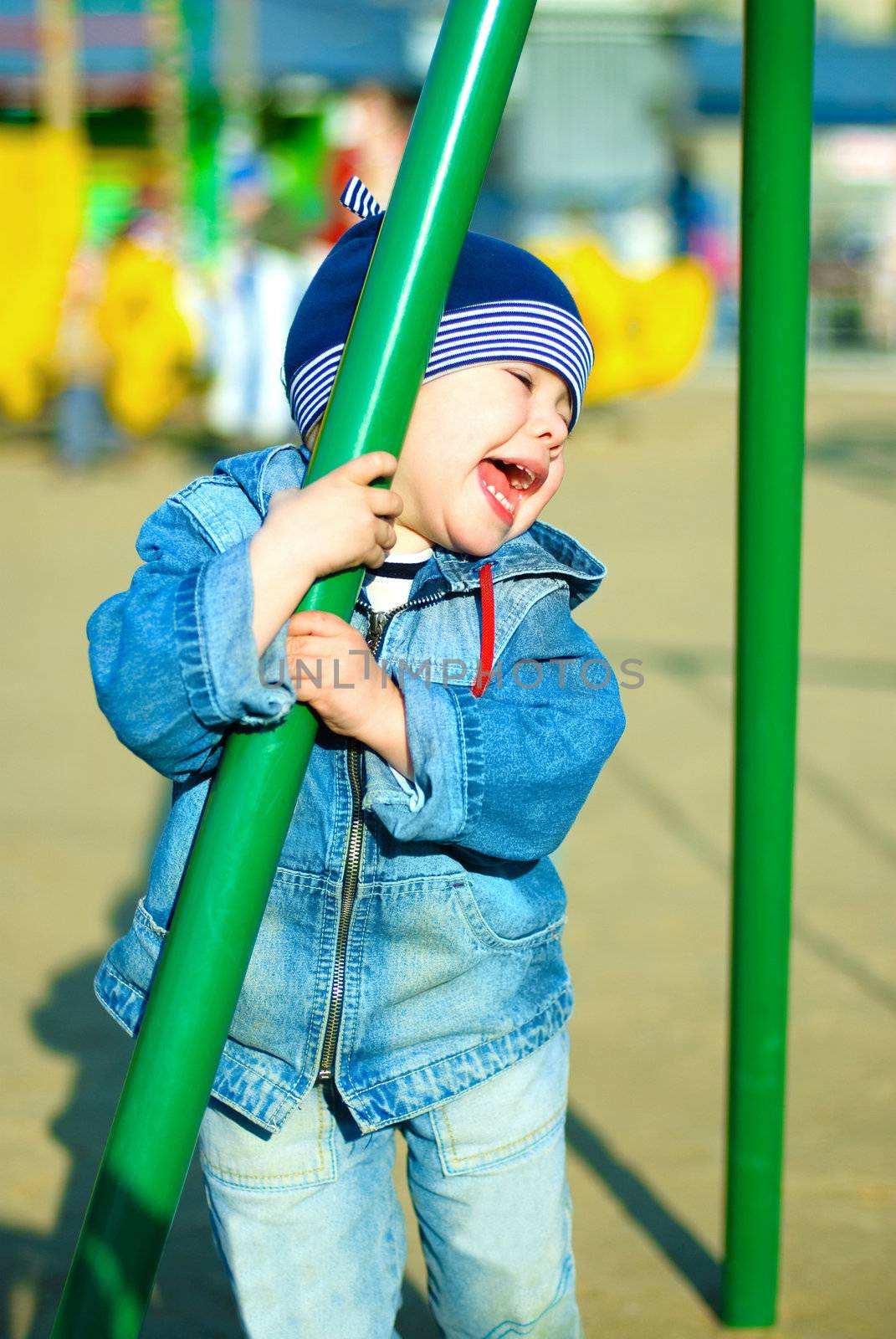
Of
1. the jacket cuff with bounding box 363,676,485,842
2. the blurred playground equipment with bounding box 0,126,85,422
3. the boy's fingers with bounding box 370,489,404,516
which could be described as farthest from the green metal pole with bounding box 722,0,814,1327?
the blurred playground equipment with bounding box 0,126,85,422

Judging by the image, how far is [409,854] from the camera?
1.40m

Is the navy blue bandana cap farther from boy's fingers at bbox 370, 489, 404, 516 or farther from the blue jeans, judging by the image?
the blue jeans

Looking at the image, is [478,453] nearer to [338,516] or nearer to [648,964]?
[338,516]

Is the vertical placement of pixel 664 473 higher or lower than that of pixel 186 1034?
higher

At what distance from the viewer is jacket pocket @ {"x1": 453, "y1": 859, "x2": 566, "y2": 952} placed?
1414 mm

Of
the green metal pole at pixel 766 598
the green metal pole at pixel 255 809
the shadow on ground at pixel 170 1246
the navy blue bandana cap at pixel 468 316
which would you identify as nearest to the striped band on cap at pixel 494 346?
the navy blue bandana cap at pixel 468 316

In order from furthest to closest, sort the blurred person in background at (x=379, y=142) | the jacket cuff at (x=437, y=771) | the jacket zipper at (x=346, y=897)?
1. the blurred person in background at (x=379, y=142)
2. the jacket zipper at (x=346, y=897)
3. the jacket cuff at (x=437, y=771)

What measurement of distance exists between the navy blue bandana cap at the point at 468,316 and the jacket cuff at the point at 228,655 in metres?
0.26

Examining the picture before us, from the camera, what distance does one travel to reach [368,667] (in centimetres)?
123

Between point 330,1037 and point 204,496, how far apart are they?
0.50m

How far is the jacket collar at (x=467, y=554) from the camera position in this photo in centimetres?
139

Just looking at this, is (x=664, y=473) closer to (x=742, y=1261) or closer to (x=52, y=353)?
(x=52, y=353)

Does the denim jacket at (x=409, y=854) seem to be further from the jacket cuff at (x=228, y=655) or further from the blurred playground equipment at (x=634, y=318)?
the blurred playground equipment at (x=634, y=318)

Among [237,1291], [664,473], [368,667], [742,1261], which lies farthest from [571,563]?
[664,473]
